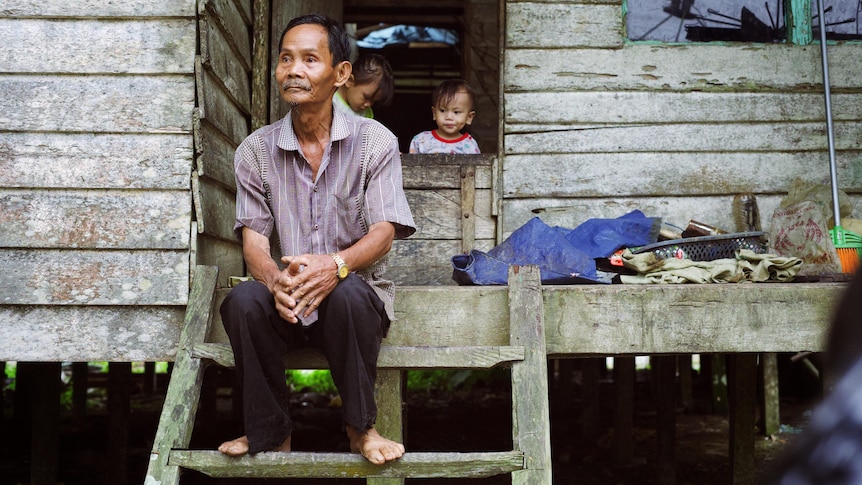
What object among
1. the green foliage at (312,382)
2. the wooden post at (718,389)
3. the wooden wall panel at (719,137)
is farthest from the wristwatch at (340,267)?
the green foliage at (312,382)

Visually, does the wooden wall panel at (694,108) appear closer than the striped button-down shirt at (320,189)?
No

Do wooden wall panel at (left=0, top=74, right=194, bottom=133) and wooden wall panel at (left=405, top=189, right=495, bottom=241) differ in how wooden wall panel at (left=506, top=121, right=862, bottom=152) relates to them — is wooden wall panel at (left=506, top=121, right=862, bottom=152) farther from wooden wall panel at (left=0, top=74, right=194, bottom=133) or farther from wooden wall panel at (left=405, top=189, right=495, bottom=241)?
wooden wall panel at (left=0, top=74, right=194, bottom=133)

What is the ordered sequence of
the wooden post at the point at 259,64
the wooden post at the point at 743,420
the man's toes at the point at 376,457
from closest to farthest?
the man's toes at the point at 376,457 → the wooden post at the point at 259,64 → the wooden post at the point at 743,420

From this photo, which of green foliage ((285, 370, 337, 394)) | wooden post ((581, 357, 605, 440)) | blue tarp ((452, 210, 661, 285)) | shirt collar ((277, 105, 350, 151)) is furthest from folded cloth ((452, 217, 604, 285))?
green foliage ((285, 370, 337, 394))

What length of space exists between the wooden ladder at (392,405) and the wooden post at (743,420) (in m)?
2.65

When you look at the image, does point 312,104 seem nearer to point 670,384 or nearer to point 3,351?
point 3,351

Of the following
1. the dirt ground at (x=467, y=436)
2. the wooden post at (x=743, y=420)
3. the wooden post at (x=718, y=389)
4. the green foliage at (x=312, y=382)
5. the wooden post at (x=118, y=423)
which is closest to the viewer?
the wooden post at (x=743, y=420)

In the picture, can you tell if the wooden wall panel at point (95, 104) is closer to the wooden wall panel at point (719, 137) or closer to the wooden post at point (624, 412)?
the wooden wall panel at point (719, 137)

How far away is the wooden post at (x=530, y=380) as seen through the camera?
2.30 meters

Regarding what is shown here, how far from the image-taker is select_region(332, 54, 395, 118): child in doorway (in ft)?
14.4

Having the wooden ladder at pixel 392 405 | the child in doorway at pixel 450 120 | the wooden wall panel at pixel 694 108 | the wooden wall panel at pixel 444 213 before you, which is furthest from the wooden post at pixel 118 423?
the wooden wall panel at pixel 694 108

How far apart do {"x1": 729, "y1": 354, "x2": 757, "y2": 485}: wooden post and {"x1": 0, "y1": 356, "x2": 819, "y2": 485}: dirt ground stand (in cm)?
42

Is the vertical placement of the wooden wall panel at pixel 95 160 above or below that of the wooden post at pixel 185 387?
above

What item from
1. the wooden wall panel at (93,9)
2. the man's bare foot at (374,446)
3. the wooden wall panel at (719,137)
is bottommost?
the man's bare foot at (374,446)
